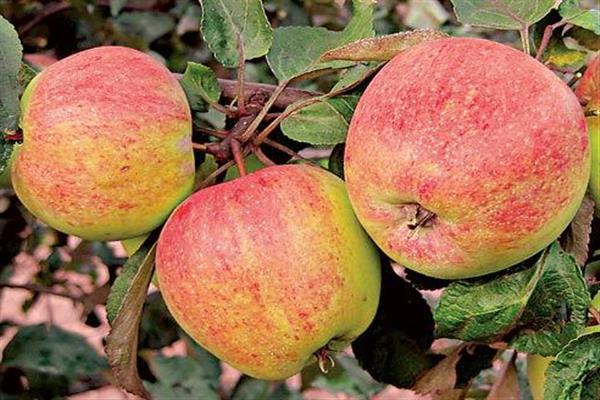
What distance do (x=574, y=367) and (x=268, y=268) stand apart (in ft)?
0.79

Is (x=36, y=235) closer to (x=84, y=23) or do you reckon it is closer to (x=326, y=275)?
(x=84, y=23)

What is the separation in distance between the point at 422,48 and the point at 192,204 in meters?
0.22

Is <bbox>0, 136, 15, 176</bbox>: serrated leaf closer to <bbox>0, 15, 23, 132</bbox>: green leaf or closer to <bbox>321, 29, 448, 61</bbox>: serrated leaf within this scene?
<bbox>0, 15, 23, 132</bbox>: green leaf

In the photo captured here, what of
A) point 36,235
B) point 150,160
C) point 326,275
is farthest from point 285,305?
point 36,235

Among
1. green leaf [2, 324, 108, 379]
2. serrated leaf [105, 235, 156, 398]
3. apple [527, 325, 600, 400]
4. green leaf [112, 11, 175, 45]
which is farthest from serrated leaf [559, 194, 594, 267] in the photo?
green leaf [112, 11, 175, 45]

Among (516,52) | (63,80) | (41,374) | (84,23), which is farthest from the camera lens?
(84,23)

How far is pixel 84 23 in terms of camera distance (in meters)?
1.87

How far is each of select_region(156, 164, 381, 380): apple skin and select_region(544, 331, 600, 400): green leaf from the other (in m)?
0.17

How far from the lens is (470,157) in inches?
27.9

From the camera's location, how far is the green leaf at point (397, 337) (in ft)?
3.22

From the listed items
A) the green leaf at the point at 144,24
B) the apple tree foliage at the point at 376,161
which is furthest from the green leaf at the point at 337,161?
the green leaf at the point at 144,24

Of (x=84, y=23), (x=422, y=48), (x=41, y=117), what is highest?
(x=422, y=48)

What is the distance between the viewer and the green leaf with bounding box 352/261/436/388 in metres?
0.98

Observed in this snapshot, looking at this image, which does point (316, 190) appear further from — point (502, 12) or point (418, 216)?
point (502, 12)
